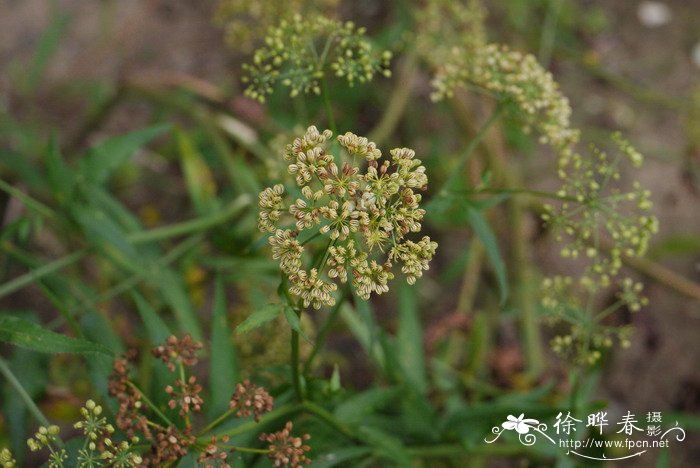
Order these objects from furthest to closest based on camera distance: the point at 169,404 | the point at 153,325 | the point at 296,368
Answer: the point at 153,325 → the point at 296,368 → the point at 169,404

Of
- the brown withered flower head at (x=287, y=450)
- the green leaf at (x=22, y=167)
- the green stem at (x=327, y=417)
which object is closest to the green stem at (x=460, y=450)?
the green stem at (x=327, y=417)

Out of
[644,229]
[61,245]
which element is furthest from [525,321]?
[61,245]

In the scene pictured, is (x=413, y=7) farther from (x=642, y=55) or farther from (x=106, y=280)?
(x=106, y=280)

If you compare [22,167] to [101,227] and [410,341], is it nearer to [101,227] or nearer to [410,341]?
[101,227]

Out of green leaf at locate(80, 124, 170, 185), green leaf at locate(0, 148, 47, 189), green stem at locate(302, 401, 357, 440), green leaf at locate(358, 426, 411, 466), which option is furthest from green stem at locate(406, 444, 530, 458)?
green leaf at locate(0, 148, 47, 189)

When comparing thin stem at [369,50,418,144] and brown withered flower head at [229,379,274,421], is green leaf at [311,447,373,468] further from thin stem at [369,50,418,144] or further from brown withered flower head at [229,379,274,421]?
thin stem at [369,50,418,144]

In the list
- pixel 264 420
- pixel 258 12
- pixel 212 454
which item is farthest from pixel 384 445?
pixel 258 12
